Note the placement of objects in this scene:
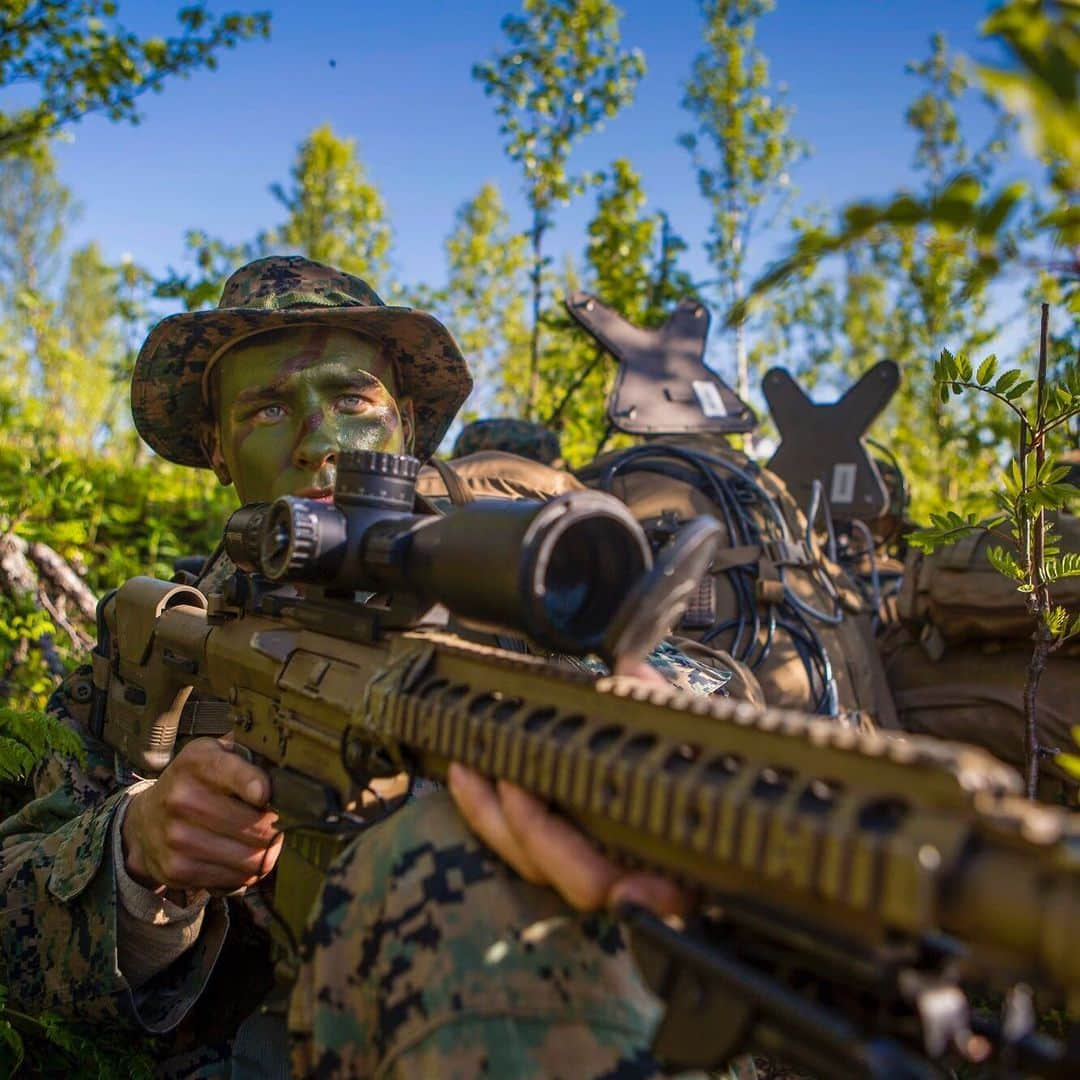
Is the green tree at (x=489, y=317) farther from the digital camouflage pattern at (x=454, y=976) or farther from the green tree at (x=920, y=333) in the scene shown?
the digital camouflage pattern at (x=454, y=976)

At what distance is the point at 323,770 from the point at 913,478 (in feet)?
36.5

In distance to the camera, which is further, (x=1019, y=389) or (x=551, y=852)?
(x=1019, y=389)

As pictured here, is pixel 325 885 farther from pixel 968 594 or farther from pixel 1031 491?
pixel 968 594

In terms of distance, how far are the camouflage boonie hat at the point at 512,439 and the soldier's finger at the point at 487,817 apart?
424 cm

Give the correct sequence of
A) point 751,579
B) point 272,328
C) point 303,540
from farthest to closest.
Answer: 1. point 751,579
2. point 272,328
3. point 303,540

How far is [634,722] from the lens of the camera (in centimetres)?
108

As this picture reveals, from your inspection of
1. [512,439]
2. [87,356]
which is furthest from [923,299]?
[87,356]

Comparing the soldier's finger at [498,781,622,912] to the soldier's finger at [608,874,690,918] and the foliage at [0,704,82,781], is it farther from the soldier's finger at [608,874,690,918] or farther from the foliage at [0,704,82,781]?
the foliage at [0,704,82,781]

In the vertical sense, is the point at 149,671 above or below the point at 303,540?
below

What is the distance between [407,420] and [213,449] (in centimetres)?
67

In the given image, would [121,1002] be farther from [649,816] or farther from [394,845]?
[649,816]

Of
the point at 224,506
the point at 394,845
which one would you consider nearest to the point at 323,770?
the point at 394,845

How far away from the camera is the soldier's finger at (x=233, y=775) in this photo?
1.67m

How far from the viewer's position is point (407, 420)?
2986 mm
